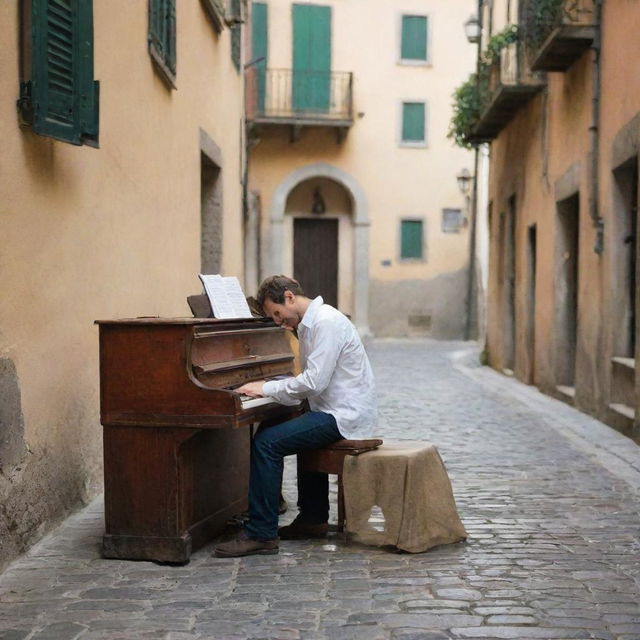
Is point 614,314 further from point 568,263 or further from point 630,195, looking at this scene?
point 568,263

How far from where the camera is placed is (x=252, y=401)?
5223mm

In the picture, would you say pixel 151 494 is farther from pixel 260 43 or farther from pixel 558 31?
pixel 260 43

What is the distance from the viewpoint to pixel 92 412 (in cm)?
650

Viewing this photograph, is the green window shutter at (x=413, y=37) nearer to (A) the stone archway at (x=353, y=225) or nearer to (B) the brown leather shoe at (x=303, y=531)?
(A) the stone archway at (x=353, y=225)

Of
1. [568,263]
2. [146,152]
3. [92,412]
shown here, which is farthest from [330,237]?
[92,412]

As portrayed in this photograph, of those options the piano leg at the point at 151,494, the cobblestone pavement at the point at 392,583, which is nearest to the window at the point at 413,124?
the cobblestone pavement at the point at 392,583

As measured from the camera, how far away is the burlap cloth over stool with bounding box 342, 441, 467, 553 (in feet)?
17.5

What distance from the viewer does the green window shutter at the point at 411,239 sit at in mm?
26438

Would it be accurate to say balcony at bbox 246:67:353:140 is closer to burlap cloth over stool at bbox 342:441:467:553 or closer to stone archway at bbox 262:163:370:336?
stone archway at bbox 262:163:370:336

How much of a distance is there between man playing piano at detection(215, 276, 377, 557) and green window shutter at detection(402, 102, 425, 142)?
21321mm

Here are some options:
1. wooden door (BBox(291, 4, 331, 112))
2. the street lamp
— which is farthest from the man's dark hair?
wooden door (BBox(291, 4, 331, 112))

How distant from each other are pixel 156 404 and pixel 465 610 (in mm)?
1817

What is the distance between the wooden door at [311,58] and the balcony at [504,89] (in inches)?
314

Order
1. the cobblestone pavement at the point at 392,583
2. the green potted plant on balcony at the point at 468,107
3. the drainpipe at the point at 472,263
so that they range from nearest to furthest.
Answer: the cobblestone pavement at the point at 392,583 < the green potted plant on balcony at the point at 468,107 < the drainpipe at the point at 472,263
